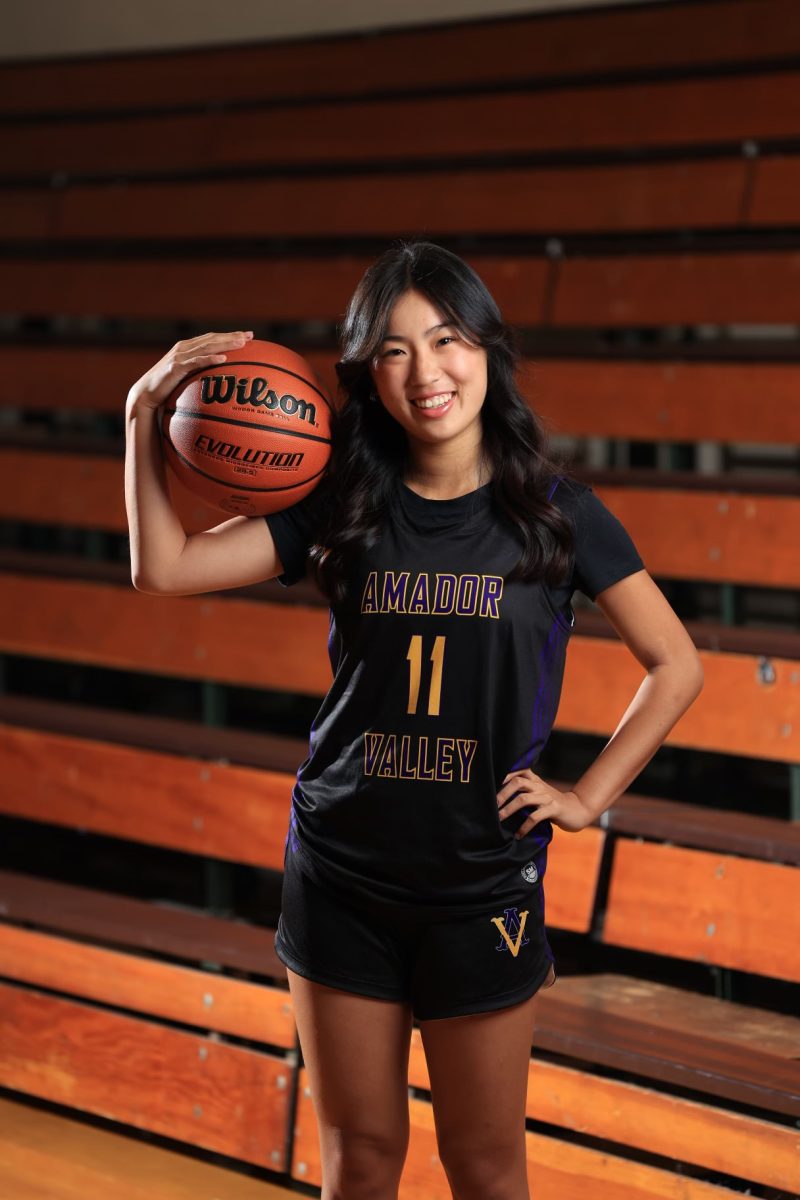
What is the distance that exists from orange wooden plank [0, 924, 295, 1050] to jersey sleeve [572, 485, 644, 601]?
91 cm

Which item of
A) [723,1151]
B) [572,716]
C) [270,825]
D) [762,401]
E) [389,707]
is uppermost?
[762,401]

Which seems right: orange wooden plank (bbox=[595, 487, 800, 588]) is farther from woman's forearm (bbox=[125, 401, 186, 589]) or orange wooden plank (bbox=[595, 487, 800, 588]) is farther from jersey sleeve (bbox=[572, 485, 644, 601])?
woman's forearm (bbox=[125, 401, 186, 589])

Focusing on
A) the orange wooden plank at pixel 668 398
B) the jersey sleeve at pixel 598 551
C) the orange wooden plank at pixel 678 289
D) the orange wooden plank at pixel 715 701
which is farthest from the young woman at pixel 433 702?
the orange wooden plank at pixel 678 289

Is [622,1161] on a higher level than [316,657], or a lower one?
lower

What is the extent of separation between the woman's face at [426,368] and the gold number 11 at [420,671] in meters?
0.16

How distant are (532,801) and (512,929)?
101 millimetres

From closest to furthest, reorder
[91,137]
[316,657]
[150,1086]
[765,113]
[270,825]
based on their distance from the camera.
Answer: [150,1086] < [270,825] < [316,657] < [765,113] < [91,137]

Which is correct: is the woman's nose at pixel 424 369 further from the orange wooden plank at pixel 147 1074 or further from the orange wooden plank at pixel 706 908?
the orange wooden plank at pixel 147 1074

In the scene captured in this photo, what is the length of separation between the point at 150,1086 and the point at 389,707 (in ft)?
3.42

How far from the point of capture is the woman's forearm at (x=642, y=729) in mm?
1237

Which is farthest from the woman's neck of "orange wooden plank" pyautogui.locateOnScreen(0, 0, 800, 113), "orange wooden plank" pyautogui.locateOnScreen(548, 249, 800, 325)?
"orange wooden plank" pyautogui.locateOnScreen(0, 0, 800, 113)

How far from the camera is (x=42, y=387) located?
330 cm

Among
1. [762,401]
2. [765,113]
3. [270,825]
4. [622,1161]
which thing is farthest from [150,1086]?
[765,113]

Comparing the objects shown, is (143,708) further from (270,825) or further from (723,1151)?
(723,1151)
